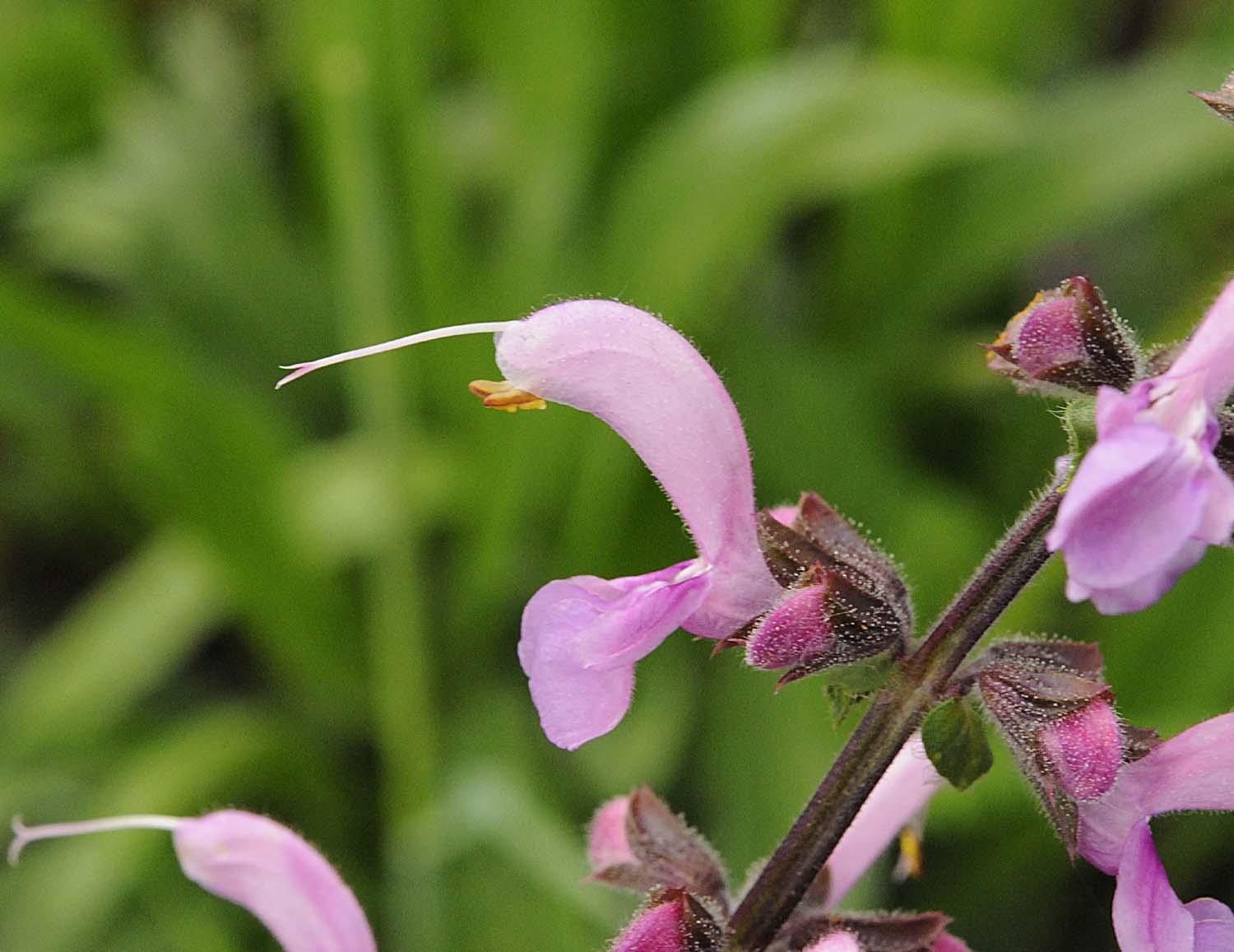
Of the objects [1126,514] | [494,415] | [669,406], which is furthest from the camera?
[494,415]

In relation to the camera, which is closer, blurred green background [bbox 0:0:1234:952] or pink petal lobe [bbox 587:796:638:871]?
pink petal lobe [bbox 587:796:638:871]

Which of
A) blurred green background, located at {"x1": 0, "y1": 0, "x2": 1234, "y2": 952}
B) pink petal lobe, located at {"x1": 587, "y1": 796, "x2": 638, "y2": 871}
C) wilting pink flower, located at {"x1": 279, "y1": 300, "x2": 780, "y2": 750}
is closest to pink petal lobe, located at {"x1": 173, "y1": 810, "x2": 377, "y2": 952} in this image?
pink petal lobe, located at {"x1": 587, "y1": 796, "x2": 638, "y2": 871}

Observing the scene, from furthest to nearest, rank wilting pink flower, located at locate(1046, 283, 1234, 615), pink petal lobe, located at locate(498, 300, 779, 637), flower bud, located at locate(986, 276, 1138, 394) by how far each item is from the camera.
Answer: pink petal lobe, located at locate(498, 300, 779, 637)
flower bud, located at locate(986, 276, 1138, 394)
wilting pink flower, located at locate(1046, 283, 1234, 615)

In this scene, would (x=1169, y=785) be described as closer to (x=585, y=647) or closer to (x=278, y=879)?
(x=585, y=647)

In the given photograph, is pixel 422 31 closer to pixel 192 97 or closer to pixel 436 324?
pixel 436 324

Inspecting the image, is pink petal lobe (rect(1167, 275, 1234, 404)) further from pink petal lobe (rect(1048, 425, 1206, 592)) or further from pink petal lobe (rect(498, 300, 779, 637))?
pink petal lobe (rect(498, 300, 779, 637))

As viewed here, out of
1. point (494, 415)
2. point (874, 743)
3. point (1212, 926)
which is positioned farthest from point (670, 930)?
point (494, 415)

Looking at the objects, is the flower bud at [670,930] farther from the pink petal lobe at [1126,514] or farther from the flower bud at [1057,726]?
the pink petal lobe at [1126,514]

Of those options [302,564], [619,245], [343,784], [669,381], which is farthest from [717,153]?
[669,381]
